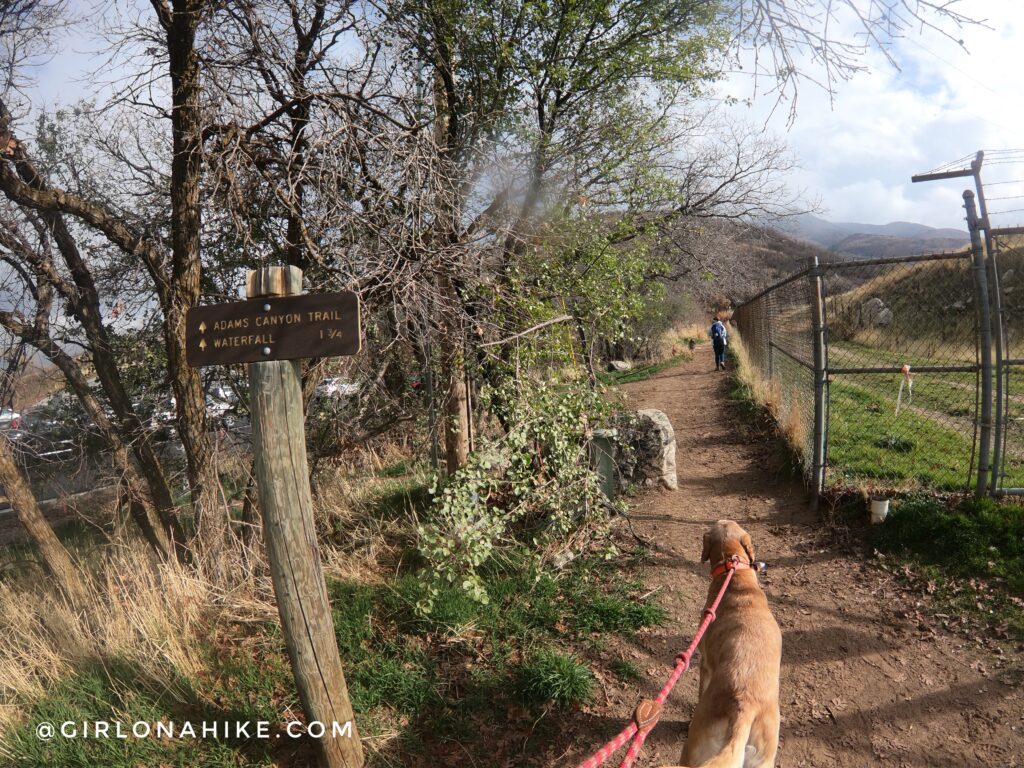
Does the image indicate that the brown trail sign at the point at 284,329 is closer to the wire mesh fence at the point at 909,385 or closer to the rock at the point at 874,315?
the wire mesh fence at the point at 909,385

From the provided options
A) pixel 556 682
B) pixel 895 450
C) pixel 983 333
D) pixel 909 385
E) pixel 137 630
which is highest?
pixel 983 333

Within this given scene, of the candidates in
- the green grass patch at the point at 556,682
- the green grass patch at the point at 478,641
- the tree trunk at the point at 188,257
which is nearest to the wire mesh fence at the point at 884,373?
the green grass patch at the point at 478,641

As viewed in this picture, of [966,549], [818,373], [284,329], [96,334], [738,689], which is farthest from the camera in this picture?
[96,334]

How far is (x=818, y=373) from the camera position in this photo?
18.3 ft

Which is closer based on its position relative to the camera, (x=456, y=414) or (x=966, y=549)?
(x=966, y=549)

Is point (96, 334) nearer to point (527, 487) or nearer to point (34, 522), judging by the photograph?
point (34, 522)

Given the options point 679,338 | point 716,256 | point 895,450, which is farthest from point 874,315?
point 679,338

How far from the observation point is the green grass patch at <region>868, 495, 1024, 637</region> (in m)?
4.09

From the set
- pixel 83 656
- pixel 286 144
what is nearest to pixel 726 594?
pixel 83 656

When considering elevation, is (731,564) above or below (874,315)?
below

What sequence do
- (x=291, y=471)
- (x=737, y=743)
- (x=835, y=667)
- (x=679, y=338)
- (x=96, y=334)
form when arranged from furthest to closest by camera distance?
(x=679, y=338)
(x=96, y=334)
(x=835, y=667)
(x=291, y=471)
(x=737, y=743)

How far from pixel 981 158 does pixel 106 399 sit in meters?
8.81

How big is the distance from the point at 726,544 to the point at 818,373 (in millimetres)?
2713

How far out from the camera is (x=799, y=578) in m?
4.79
